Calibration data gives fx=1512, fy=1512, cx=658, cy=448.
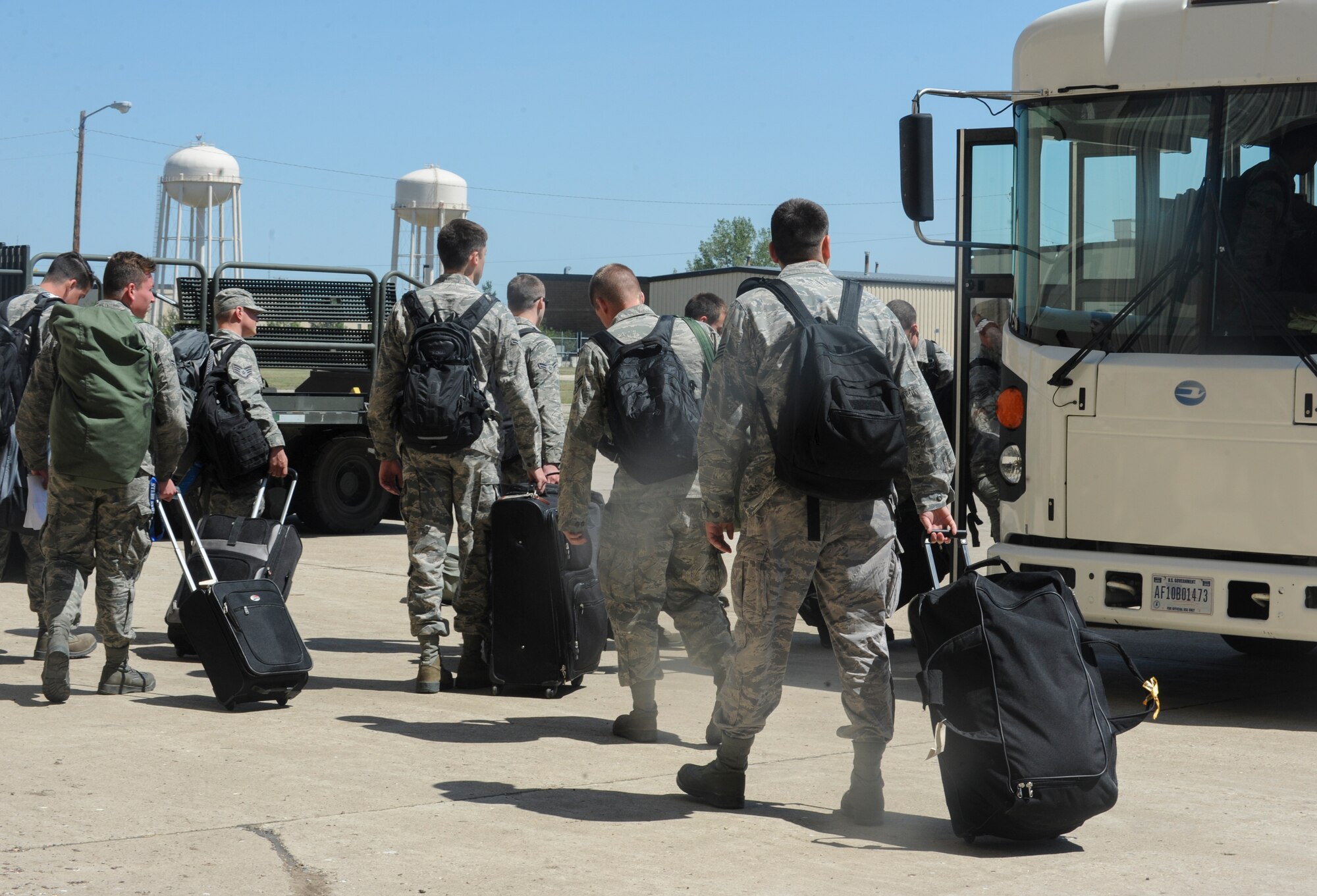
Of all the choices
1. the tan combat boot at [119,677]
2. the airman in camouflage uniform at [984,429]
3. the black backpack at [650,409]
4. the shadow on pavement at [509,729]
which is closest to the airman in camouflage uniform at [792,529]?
the black backpack at [650,409]

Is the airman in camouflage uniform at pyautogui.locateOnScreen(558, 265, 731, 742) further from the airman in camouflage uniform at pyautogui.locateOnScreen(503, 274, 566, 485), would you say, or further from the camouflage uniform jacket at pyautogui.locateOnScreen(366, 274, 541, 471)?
the camouflage uniform jacket at pyautogui.locateOnScreen(366, 274, 541, 471)

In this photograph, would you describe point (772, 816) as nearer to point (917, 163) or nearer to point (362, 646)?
point (917, 163)

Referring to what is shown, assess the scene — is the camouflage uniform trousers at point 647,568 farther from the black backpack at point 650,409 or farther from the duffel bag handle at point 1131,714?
the duffel bag handle at point 1131,714

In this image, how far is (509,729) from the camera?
6.09 metres

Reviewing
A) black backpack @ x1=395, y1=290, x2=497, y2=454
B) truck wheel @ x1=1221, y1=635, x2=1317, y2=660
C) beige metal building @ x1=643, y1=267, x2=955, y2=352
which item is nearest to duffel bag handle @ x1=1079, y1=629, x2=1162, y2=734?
black backpack @ x1=395, y1=290, x2=497, y2=454

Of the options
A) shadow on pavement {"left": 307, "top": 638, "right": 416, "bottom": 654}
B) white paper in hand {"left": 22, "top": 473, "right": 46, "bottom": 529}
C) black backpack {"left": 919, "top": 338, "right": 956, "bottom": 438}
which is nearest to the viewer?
white paper in hand {"left": 22, "top": 473, "right": 46, "bottom": 529}

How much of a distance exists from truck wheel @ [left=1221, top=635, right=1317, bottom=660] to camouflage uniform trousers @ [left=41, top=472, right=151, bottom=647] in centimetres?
579

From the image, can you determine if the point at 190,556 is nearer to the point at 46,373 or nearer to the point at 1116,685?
the point at 46,373

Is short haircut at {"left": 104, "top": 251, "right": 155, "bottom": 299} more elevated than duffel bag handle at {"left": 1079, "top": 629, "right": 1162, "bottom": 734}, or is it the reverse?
short haircut at {"left": 104, "top": 251, "right": 155, "bottom": 299}

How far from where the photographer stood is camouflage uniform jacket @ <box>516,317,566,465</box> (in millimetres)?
7074

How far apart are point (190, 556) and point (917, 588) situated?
377 cm

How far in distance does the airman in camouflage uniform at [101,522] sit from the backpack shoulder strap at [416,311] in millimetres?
1050

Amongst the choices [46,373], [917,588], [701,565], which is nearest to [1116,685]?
[917,588]

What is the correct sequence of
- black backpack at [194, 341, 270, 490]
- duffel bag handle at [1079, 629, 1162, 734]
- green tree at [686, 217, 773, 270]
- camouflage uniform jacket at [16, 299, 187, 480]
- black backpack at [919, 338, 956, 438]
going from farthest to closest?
green tree at [686, 217, 773, 270]
black backpack at [919, 338, 956, 438]
black backpack at [194, 341, 270, 490]
camouflage uniform jacket at [16, 299, 187, 480]
duffel bag handle at [1079, 629, 1162, 734]
